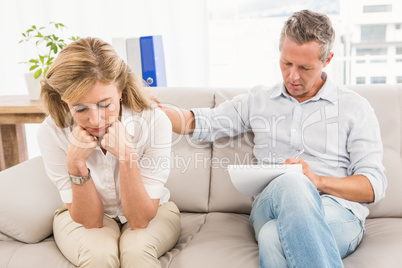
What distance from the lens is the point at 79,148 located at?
4.38 feet

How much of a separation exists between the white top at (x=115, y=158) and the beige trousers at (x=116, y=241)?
0.09 m

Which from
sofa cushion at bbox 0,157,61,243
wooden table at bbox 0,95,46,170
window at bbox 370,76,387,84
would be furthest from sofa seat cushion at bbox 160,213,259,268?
window at bbox 370,76,387,84

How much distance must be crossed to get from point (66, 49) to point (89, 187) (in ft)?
1.41

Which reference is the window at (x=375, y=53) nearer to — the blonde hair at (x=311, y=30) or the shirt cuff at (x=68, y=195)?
the blonde hair at (x=311, y=30)

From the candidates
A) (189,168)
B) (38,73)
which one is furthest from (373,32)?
(38,73)

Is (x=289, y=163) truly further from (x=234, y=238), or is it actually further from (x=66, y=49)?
(x=66, y=49)

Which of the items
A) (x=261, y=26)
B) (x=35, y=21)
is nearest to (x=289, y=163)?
(x=261, y=26)

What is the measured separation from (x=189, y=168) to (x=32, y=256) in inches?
27.0

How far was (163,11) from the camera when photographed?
317 cm

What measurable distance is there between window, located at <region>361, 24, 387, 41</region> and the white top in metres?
2.28

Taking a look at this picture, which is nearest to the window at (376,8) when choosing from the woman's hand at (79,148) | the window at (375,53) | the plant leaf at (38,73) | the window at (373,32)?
the window at (373,32)

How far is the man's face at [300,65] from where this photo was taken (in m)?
1.58

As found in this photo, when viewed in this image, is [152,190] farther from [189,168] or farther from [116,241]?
[189,168]

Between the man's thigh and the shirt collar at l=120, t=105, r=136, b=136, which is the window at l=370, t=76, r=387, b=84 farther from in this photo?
the shirt collar at l=120, t=105, r=136, b=136
